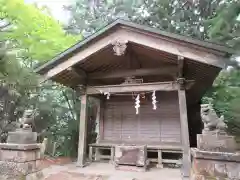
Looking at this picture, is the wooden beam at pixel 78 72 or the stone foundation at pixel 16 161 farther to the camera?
the wooden beam at pixel 78 72

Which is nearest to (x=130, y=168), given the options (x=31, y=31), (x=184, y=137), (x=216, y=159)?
(x=184, y=137)

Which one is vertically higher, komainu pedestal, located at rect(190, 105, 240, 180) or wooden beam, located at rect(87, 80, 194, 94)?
wooden beam, located at rect(87, 80, 194, 94)

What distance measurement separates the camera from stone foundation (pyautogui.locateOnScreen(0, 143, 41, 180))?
15.9ft

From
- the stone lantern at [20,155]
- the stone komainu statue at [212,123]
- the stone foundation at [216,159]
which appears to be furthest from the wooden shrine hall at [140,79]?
the stone lantern at [20,155]

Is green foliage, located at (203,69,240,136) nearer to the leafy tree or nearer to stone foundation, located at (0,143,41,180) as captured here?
stone foundation, located at (0,143,41,180)

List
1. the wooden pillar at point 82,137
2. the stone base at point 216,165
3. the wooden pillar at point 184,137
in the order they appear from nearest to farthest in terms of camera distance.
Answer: the stone base at point 216,165, the wooden pillar at point 184,137, the wooden pillar at point 82,137

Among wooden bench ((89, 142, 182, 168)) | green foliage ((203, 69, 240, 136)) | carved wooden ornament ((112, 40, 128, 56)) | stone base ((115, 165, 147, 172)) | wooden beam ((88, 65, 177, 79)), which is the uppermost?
carved wooden ornament ((112, 40, 128, 56))

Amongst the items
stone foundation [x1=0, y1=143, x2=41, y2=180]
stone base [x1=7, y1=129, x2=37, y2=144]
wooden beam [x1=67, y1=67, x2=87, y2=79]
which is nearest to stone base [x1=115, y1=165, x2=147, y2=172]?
stone foundation [x1=0, y1=143, x2=41, y2=180]

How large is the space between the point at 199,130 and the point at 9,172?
8183 mm

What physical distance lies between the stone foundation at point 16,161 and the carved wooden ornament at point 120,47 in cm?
342

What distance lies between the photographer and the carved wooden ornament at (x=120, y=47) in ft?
21.2

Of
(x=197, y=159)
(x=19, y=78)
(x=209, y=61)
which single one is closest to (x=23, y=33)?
(x=19, y=78)

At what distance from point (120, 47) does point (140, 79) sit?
181 cm

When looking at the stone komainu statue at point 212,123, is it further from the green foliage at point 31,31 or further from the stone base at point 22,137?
the green foliage at point 31,31
